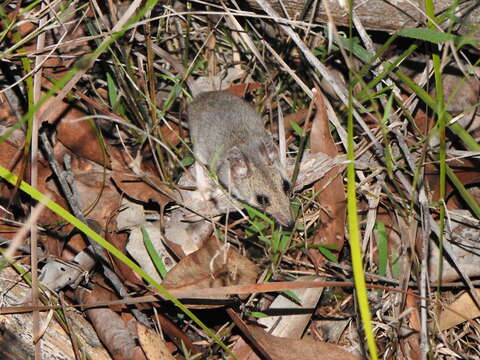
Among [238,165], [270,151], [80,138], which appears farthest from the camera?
[238,165]

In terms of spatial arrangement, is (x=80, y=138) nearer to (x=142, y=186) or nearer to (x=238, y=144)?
(x=142, y=186)

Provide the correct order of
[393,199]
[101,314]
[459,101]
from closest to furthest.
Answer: [101,314] < [393,199] < [459,101]

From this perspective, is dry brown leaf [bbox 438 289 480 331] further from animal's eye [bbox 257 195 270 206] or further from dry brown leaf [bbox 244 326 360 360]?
animal's eye [bbox 257 195 270 206]

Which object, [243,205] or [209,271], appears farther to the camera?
[243,205]

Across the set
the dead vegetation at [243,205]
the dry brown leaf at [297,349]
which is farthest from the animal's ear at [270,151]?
the dry brown leaf at [297,349]

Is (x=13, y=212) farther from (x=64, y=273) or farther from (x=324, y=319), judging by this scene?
(x=324, y=319)

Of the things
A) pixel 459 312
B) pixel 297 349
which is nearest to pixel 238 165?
Result: pixel 297 349

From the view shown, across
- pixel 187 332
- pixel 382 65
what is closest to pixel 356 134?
pixel 382 65

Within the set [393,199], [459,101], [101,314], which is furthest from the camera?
[459,101]
